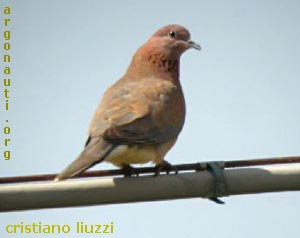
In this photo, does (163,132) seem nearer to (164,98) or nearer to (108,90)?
(164,98)

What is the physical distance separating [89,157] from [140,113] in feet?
2.49

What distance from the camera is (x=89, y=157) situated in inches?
151

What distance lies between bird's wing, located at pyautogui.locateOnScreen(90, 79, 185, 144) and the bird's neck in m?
0.14

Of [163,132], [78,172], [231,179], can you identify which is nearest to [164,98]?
[163,132]

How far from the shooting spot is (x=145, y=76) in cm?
530

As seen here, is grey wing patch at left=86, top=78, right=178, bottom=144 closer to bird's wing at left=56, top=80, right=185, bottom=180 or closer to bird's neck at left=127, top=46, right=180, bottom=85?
bird's wing at left=56, top=80, right=185, bottom=180

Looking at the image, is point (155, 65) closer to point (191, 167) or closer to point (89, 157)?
point (89, 157)

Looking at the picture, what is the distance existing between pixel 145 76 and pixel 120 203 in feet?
8.40

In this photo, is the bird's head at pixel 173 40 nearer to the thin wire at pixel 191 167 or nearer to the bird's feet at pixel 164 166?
the bird's feet at pixel 164 166

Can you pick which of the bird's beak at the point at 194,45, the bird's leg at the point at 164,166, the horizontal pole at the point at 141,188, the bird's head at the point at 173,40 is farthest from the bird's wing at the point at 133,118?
the horizontal pole at the point at 141,188

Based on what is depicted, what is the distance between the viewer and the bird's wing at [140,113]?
4.25 metres

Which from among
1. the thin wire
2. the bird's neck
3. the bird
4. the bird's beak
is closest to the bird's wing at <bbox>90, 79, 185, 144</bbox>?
the bird

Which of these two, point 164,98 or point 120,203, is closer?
point 120,203

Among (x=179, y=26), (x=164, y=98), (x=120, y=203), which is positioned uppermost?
(x=179, y=26)
